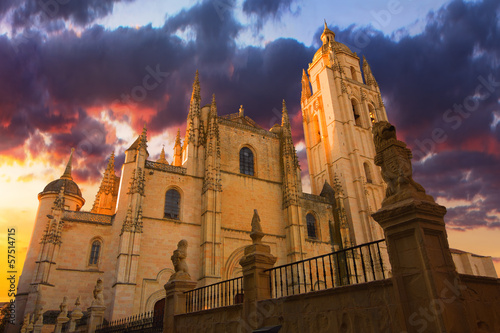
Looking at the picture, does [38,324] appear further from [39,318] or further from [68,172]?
[68,172]

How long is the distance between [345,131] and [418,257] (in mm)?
31772

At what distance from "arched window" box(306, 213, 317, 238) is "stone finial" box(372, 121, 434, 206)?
893 inches

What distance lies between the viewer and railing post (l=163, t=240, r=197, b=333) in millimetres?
10086

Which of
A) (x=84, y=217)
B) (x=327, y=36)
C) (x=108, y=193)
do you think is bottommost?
(x=84, y=217)

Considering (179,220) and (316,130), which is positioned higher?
(316,130)

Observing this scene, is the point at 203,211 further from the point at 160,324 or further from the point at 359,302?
the point at 359,302

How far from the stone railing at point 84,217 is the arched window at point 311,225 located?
15252 mm

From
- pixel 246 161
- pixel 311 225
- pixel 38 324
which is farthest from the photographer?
pixel 311 225

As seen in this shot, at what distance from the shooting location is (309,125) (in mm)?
39688

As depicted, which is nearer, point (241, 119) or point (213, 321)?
point (213, 321)

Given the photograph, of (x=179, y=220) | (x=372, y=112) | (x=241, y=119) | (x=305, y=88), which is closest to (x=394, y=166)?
(x=179, y=220)

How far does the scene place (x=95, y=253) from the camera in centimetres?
2108

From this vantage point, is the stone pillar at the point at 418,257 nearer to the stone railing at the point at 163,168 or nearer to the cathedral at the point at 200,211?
the cathedral at the point at 200,211

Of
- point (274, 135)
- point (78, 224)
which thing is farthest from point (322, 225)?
point (78, 224)
